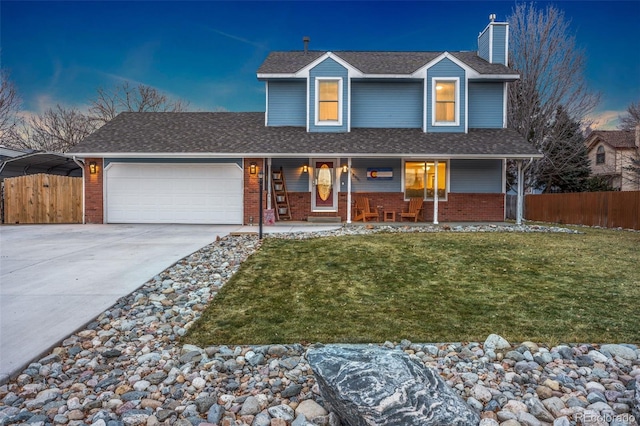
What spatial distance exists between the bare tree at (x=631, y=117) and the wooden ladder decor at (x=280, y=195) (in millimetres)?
21119

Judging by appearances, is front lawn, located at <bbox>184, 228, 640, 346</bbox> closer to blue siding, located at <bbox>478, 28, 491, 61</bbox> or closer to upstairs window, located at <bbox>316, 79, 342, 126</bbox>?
upstairs window, located at <bbox>316, 79, 342, 126</bbox>

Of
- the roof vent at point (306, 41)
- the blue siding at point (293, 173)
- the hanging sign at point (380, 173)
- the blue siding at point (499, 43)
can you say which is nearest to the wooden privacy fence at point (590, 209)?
the blue siding at point (499, 43)

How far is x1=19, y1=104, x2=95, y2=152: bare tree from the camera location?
24.8 metres

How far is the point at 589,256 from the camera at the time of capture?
7.03 meters

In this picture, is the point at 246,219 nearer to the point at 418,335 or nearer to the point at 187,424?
the point at 418,335

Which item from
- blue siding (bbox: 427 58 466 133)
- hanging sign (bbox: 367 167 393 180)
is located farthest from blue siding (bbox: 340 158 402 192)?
blue siding (bbox: 427 58 466 133)

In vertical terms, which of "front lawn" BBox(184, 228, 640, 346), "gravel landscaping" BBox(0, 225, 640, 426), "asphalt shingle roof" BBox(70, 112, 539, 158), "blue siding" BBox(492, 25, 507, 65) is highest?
"blue siding" BBox(492, 25, 507, 65)

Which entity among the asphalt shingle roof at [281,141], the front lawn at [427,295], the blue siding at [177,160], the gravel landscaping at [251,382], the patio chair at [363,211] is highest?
the asphalt shingle roof at [281,141]

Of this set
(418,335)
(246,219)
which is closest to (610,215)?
(246,219)

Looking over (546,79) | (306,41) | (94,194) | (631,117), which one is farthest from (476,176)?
(631,117)

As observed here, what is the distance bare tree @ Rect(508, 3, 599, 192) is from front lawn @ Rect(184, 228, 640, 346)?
12510 millimetres

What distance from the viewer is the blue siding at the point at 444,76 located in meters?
13.4

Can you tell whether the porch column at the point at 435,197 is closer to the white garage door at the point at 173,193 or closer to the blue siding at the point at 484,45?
the blue siding at the point at 484,45

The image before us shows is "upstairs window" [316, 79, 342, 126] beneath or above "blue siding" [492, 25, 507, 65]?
beneath
